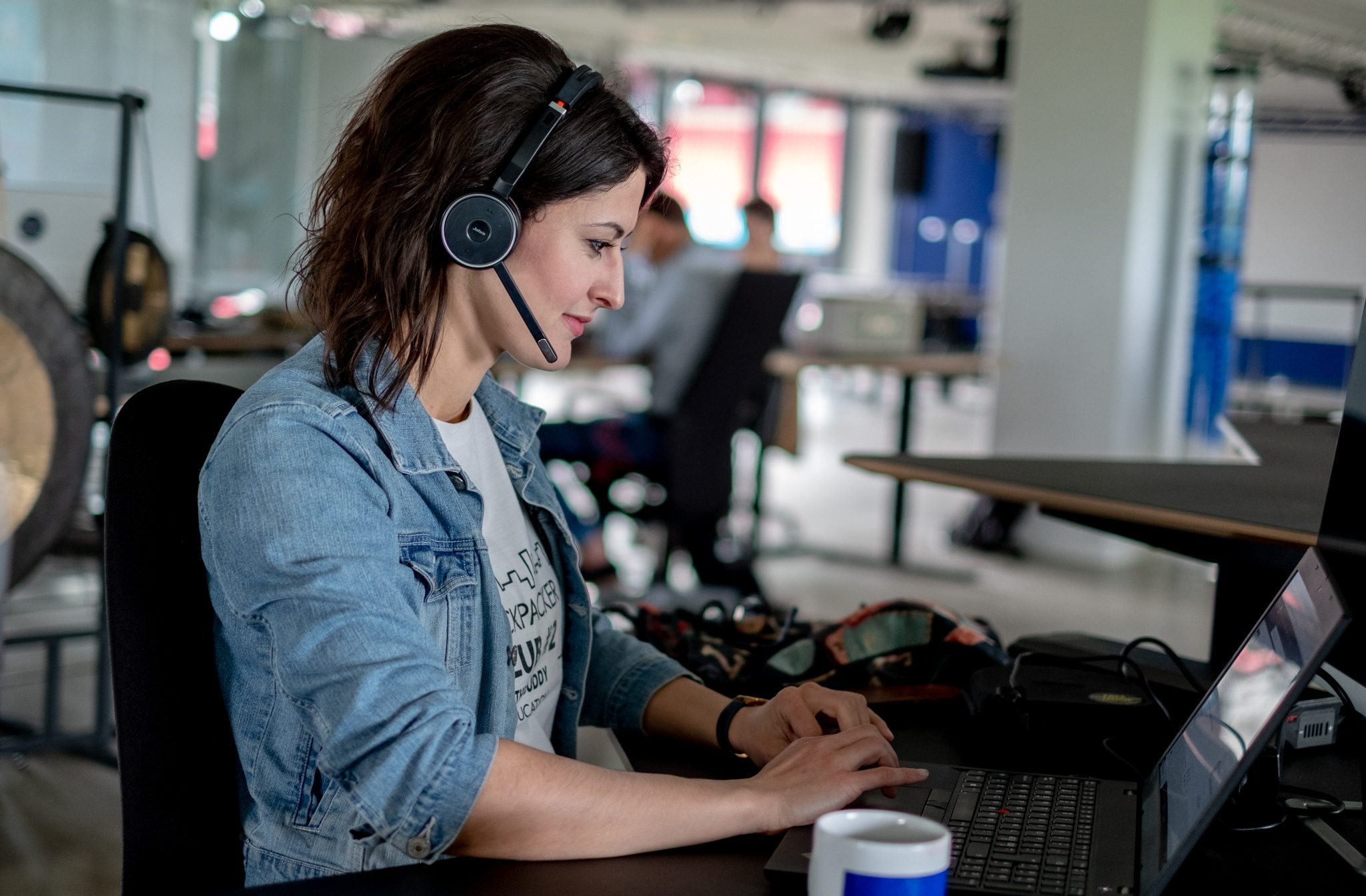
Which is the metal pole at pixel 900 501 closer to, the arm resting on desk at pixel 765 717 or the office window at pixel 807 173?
the arm resting on desk at pixel 765 717

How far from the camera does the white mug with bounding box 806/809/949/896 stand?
66 centimetres

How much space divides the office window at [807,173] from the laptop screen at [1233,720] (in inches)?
533

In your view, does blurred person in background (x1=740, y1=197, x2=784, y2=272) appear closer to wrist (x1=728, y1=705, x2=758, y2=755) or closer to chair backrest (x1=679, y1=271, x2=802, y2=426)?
chair backrest (x1=679, y1=271, x2=802, y2=426)

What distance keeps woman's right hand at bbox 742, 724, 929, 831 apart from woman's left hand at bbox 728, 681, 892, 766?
66mm

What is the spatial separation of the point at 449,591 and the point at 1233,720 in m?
0.56

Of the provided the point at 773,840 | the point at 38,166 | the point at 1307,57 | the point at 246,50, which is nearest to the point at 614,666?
the point at 773,840

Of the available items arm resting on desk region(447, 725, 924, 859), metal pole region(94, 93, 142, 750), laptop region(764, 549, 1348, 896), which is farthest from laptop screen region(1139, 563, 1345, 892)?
metal pole region(94, 93, 142, 750)

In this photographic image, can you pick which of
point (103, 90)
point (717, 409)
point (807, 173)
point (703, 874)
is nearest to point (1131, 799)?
point (703, 874)

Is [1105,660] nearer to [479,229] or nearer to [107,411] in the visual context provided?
[479,229]

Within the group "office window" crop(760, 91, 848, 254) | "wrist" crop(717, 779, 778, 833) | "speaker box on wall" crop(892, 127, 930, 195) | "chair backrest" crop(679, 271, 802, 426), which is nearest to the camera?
"wrist" crop(717, 779, 778, 833)

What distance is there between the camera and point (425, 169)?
3.30 ft

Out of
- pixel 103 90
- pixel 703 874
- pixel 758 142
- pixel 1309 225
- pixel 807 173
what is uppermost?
pixel 758 142

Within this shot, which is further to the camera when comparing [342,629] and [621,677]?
[621,677]

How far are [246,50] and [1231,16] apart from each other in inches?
217
